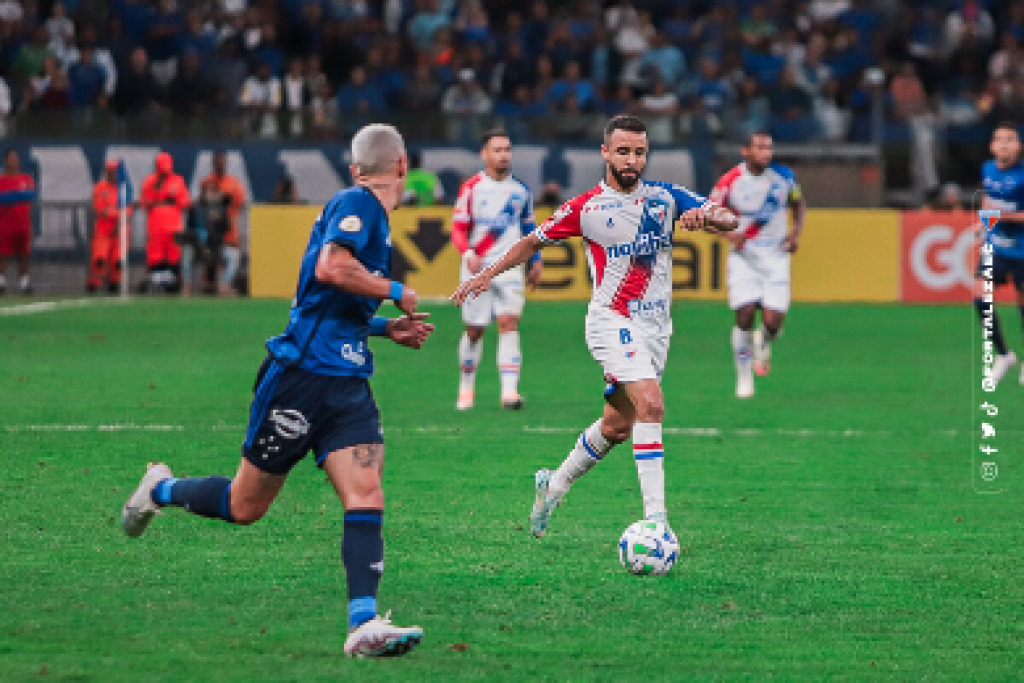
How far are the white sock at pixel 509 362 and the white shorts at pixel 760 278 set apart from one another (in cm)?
278

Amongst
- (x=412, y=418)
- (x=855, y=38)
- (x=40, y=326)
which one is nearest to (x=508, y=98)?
(x=855, y=38)

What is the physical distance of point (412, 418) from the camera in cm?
1357

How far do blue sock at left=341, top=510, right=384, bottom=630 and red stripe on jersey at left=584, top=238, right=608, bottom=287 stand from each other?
9.80 ft

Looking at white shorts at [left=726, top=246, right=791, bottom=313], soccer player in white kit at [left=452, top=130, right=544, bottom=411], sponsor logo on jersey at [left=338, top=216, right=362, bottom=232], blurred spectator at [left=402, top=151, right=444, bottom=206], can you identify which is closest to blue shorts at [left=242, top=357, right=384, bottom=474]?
sponsor logo on jersey at [left=338, top=216, right=362, bottom=232]

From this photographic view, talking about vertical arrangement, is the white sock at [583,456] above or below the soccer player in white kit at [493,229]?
below

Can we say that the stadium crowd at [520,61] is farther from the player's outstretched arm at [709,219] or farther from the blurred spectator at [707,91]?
the player's outstretched arm at [709,219]

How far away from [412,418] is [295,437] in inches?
285

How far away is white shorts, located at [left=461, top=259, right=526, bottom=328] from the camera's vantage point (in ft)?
48.6

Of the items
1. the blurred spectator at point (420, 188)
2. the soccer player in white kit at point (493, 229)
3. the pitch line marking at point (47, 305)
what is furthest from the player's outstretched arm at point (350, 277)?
the blurred spectator at point (420, 188)

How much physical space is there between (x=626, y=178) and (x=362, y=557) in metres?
3.16

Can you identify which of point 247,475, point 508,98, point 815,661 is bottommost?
point 815,661

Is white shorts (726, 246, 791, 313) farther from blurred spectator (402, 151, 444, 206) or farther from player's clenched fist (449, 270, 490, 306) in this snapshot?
blurred spectator (402, 151, 444, 206)

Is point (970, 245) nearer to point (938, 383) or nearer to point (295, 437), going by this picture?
point (938, 383)

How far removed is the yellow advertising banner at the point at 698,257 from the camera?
25.9 metres
